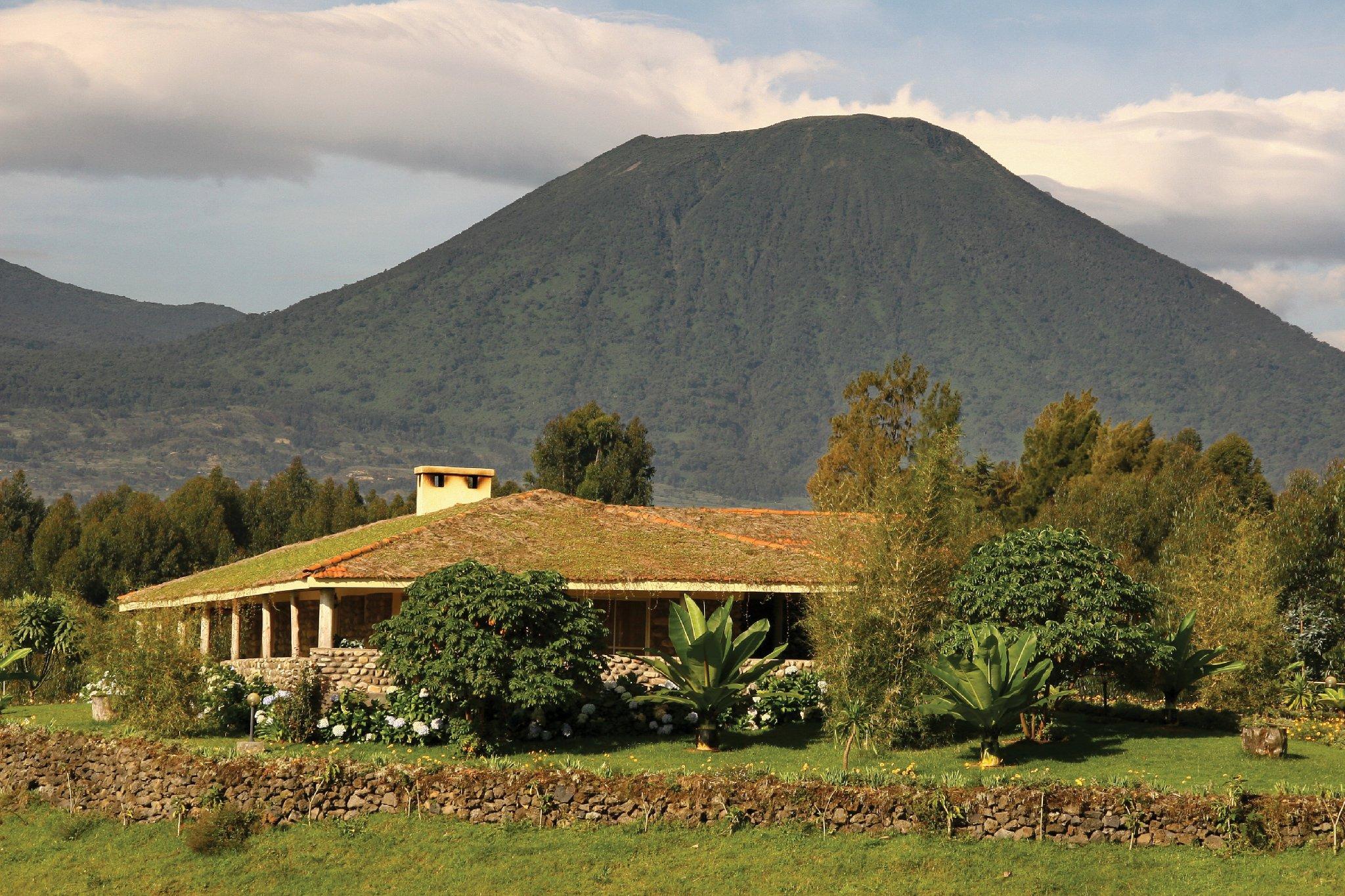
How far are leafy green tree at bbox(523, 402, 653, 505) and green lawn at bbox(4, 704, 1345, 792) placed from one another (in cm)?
5528

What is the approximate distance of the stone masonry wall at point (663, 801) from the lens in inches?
800

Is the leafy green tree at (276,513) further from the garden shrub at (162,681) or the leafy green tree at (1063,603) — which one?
the leafy green tree at (1063,603)

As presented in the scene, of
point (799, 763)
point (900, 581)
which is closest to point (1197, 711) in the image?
point (900, 581)

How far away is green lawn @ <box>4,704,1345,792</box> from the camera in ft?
74.0

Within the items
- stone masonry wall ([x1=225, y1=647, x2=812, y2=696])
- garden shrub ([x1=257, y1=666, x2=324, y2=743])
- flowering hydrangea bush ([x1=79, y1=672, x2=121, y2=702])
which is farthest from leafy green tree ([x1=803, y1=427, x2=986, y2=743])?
flowering hydrangea bush ([x1=79, y1=672, x2=121, y2=702])

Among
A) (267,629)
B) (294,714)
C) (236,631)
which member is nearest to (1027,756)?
(294,714)

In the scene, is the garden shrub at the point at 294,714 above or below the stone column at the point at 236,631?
below

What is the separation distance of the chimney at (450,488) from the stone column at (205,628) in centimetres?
611

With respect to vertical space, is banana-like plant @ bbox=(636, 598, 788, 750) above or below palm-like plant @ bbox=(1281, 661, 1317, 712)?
above

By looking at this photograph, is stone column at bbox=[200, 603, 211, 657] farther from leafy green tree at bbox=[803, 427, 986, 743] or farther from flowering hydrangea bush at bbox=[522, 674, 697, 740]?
leafy green tree at bbox=[803, 427, 986, 743]

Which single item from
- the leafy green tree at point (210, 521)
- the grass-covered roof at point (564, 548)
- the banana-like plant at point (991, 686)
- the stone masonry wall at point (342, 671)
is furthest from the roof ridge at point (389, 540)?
the leafy green tree at point (210, 521)

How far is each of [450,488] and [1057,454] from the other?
1393 inches

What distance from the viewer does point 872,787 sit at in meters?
21.3

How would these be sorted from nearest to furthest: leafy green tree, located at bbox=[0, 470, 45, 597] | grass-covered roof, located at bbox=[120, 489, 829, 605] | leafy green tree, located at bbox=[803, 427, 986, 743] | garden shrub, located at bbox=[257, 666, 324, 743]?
1. leafy green tree, located at bbox=[803, 427, 986, 743]
2. garden shrub, located at bbox=[257, 666, 324, 743]
3. grass-covered roof, located at bbox=[120, 489, 829, 605]
4. leafy green tree, located at bbox=[0, 470, 45, 597]
